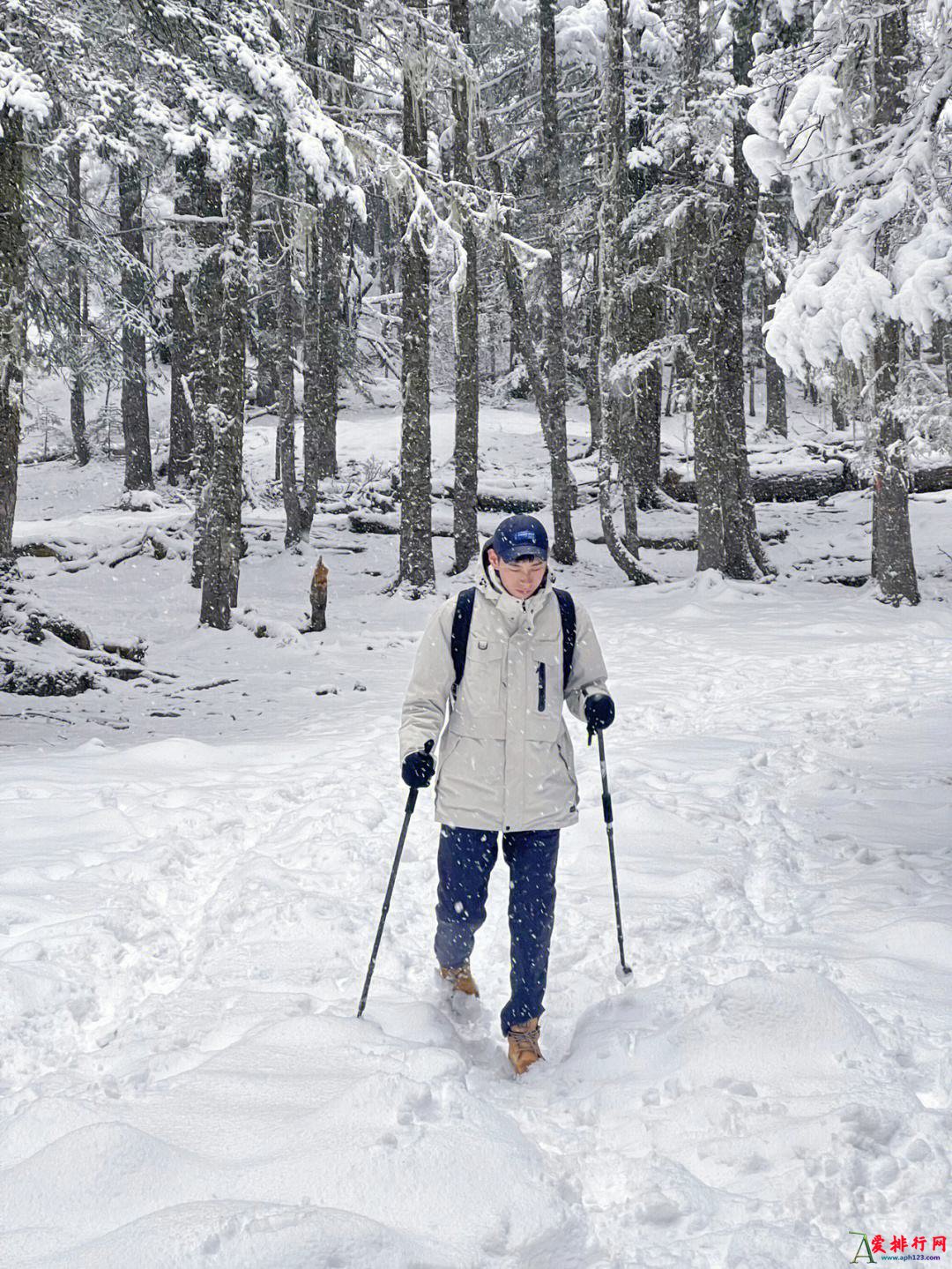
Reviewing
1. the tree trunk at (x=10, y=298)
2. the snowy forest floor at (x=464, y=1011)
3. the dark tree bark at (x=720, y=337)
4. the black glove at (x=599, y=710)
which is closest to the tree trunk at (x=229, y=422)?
the snowy forest floor at (x=464, y=1011)

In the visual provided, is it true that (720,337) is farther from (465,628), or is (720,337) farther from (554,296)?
(465,628)

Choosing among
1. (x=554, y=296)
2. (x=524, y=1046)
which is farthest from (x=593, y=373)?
(x=524, y=1046)

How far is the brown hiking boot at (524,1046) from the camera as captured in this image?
4.07 metres

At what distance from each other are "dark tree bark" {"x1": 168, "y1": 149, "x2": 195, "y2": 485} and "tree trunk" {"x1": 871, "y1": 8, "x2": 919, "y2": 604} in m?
8.90

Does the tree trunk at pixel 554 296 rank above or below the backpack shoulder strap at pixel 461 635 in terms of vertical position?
above

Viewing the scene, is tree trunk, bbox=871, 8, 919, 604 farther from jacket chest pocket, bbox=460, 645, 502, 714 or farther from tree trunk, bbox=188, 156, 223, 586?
jacket chest pocket, bbox=460, 645, 502, 714

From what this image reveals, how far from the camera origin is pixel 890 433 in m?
14.0

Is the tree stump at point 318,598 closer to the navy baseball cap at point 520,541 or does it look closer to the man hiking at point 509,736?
the man hiking at point 509,736

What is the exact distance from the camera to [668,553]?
794 inches

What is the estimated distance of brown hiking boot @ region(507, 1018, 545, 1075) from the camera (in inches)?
160

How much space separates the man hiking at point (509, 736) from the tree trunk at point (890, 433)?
8.56 m

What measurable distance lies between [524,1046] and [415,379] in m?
13.0

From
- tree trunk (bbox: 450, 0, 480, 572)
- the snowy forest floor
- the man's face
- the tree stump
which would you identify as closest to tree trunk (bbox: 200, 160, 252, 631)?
the tree stump

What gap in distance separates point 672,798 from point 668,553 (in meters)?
13.4
